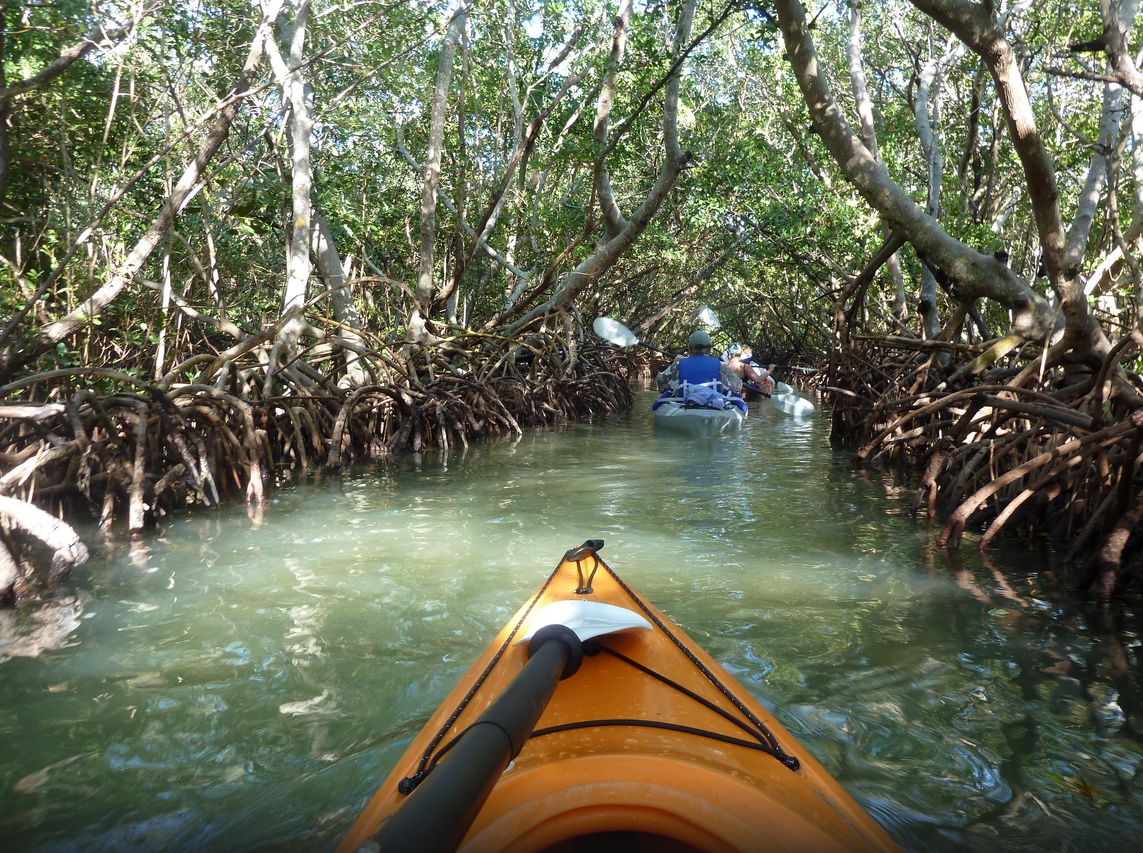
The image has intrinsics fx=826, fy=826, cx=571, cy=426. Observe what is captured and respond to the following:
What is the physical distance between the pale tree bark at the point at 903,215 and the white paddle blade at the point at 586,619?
4.46 meters

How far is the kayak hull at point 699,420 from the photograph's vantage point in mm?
10672

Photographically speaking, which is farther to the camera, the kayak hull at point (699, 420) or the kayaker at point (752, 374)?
the kayaker at point (752, 374)

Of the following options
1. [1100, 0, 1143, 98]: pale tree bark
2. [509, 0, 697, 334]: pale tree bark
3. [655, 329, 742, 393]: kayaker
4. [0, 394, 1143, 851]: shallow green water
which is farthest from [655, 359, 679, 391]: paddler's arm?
[1100, 0, 1143, 98]: pale tree bark

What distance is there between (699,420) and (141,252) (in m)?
6.86

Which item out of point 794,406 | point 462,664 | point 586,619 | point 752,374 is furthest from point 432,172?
point 752,374

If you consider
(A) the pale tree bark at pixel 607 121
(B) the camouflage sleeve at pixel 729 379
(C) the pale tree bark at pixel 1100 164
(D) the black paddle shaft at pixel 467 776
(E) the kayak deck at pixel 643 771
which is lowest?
(E) the kayak deck at pixel 643 771

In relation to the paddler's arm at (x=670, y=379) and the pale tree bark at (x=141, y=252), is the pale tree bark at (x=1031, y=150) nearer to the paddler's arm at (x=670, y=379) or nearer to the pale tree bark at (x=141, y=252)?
the pale tree bark at (x=141, y=252)

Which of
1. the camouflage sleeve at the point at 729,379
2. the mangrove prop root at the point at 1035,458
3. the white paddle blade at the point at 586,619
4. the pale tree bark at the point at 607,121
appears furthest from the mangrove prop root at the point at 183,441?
the mangrove prop root at the point at 1035,458

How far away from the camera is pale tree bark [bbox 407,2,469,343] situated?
872 centimetres

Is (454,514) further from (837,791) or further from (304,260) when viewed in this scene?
(837,791)

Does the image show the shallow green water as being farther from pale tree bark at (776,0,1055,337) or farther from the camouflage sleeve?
the camouflage sleeve

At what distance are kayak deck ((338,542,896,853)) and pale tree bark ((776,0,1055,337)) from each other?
4.44m

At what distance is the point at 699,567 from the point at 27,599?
3228 millimetres

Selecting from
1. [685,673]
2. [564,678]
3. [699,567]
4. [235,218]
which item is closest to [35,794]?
[564,678]
